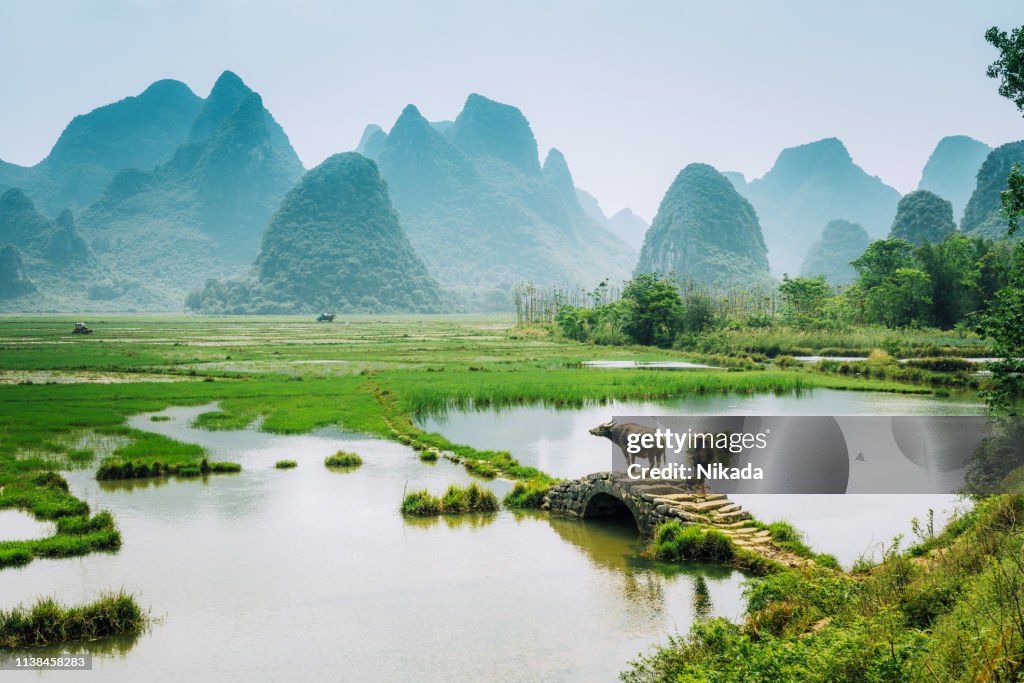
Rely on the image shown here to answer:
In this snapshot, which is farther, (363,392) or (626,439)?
(363,392)

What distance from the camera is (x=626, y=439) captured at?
44.4ft

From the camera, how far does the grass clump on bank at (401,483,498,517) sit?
13805 mm

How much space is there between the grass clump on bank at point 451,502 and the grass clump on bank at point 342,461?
169 inches

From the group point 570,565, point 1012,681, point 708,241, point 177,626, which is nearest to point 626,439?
point 570,565

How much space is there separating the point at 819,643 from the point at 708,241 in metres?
174

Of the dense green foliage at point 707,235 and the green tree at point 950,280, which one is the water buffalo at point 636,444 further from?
the dense green foliage at point 707,235

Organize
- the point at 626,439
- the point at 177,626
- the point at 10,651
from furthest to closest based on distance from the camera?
1. the point at 626,439
2. the point at 177,626
3. the point at 10,651

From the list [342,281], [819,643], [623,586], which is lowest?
[623,586]

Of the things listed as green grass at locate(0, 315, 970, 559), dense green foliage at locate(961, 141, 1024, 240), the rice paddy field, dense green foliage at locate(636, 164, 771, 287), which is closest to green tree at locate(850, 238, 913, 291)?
green grass at locate(0, 315, 970, 559)

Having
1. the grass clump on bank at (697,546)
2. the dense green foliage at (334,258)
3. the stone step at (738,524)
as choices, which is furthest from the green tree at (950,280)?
the dense green foliage at (334,258)

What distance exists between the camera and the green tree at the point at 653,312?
55.9m

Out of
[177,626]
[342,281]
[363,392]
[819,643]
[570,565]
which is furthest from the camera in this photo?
[342,281]

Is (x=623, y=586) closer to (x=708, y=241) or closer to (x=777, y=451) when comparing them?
(x=777, y=451)

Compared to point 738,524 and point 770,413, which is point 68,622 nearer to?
point 738,524
